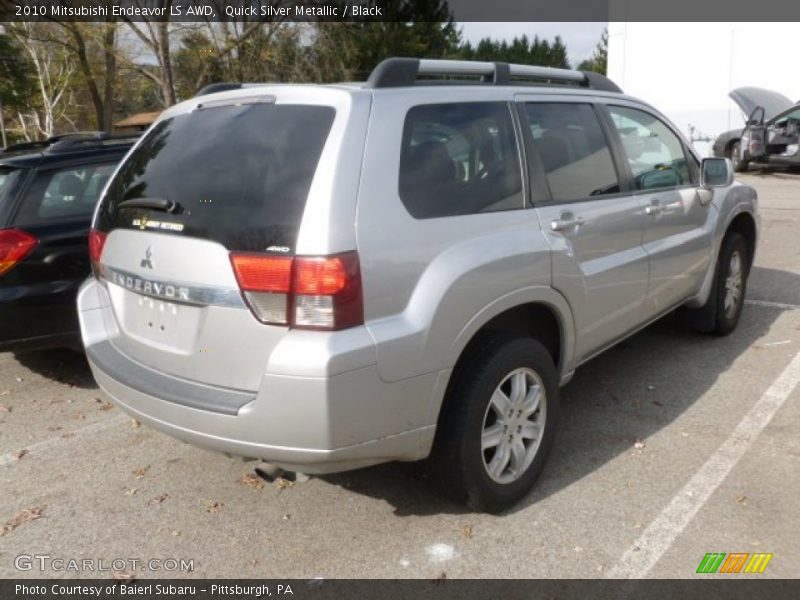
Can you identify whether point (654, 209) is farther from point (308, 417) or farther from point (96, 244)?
point (96, 244)

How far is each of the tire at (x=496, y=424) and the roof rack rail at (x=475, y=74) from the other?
3.83 feet

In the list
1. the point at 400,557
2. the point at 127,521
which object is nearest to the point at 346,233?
the point at 400,557

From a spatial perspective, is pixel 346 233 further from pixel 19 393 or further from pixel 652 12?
pixel 652 12

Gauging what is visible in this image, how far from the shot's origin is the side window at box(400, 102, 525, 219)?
2.83 meters

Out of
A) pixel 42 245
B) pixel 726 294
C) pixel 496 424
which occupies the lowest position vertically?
pixel 726 294

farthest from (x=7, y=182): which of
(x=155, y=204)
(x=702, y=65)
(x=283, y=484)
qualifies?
(x=702, y=65)

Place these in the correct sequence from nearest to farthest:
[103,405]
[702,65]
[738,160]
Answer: [103,405]
[738,160]
[702,65]

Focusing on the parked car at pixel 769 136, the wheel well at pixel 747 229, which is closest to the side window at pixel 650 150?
the wheel well at pixel 747 229

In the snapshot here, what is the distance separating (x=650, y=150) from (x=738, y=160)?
52.7 ft

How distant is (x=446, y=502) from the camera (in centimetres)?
334

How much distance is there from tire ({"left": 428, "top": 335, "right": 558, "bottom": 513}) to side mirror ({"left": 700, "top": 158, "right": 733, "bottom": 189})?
93.5 inches

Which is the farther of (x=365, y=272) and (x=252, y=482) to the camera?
(x=252, y=482)

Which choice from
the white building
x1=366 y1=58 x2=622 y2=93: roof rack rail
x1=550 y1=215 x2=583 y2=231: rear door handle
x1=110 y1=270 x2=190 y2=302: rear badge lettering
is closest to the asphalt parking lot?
x1=110 y1=270 x2=190 y2=302: rear badge lettering

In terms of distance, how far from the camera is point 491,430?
3123 mm
